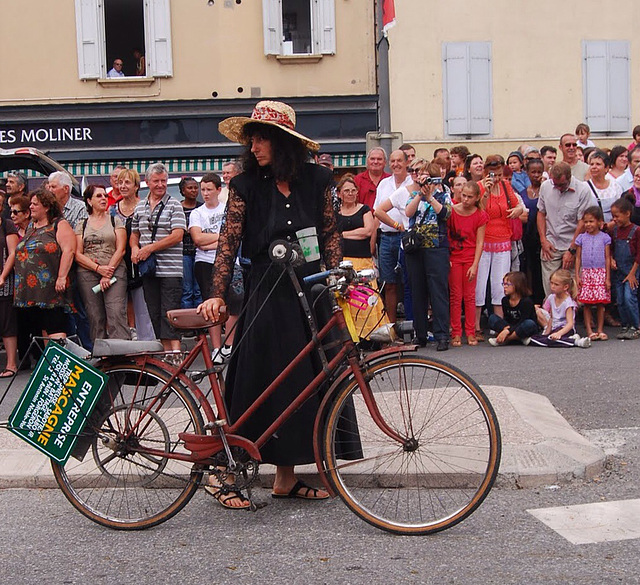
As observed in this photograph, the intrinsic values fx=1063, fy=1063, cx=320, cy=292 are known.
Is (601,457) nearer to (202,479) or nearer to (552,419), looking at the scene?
(552,419)

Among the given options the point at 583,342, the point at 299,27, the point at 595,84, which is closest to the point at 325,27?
the point at 299,27

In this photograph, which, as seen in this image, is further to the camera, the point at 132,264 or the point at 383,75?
the point at 383,75

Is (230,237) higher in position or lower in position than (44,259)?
higher

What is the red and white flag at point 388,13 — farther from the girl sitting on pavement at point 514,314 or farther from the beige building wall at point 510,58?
the girl sitting on pavement at point 514,314

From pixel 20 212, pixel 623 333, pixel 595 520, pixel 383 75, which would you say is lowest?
pixel 623 333

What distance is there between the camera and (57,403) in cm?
512

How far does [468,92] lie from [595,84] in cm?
262

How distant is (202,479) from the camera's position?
521 cm

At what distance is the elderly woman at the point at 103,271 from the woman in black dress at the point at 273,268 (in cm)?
465

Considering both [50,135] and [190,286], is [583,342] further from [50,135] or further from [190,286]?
[50,135]

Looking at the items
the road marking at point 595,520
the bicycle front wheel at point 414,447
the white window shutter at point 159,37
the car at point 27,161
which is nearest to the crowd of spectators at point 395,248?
the car at point 27,161

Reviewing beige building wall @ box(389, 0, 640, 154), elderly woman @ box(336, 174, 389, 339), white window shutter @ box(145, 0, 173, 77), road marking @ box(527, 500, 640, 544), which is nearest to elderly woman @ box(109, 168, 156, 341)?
elderly woman @ box(336, 174, 389, 339)

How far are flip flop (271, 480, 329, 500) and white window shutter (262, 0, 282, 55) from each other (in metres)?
16.5

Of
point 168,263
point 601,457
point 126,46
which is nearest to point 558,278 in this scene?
point 168,263
